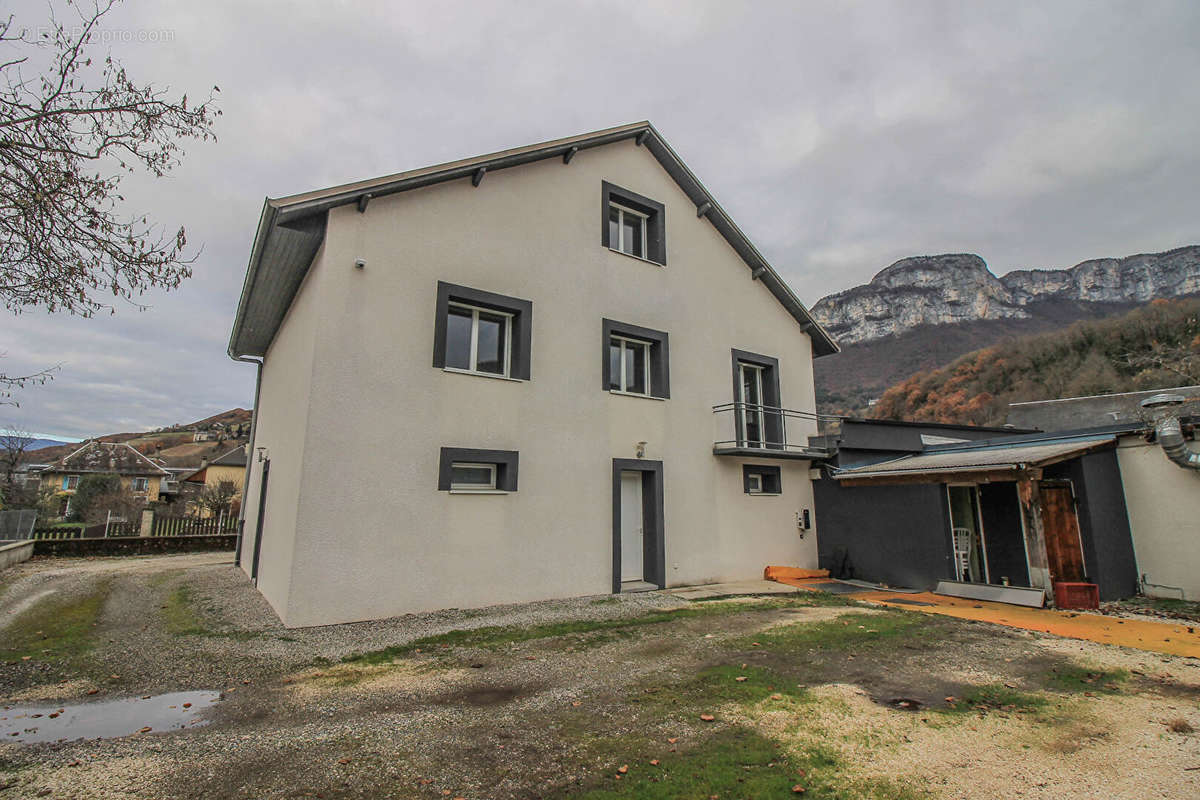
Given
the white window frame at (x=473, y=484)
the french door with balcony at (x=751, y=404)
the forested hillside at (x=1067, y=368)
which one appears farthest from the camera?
the forested hillside at (x=1067, y=368)

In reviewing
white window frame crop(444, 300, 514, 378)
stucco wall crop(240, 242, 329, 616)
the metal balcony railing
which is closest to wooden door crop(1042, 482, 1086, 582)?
the metal balcony railing

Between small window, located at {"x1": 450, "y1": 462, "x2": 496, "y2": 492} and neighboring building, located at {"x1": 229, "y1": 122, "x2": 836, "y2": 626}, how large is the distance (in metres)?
0.04

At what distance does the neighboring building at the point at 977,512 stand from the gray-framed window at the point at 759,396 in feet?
4.07

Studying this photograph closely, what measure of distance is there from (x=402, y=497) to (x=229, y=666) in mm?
2757

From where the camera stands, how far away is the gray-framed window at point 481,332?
8539mm

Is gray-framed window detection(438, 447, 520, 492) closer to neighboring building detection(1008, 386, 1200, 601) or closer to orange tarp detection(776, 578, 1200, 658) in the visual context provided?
orange tarp detection(776, 578, 1200, 658)

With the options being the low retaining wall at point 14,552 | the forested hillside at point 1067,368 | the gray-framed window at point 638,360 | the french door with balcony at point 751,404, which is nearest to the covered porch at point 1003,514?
the french door with balcony at point 751,404

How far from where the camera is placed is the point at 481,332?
30.1 feet

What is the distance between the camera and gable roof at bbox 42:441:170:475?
141ft

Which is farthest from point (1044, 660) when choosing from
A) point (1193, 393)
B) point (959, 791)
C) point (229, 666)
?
point (1193, 393)

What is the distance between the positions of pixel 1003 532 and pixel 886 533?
2093 mm

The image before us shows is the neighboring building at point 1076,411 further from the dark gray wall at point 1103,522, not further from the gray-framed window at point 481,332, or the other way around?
the gray-framed window at point 481,332

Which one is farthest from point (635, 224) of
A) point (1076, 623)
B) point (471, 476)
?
point (1076, 623)

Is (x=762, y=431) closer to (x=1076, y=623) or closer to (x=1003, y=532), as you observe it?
(x=1003, y=532)
